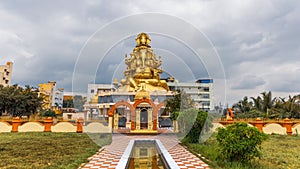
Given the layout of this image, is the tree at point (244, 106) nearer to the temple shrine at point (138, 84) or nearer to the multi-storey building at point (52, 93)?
the temple shrine at point (138, 84)

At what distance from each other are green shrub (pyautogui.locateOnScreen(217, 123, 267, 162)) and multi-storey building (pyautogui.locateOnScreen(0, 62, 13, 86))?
30484 mm

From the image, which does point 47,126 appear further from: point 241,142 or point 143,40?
point 143,40

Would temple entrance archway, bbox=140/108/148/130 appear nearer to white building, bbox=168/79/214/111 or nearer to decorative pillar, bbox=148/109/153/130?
decorative pillar, bbox=148/109/153/130

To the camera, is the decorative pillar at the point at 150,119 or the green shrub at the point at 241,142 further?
the decorative pillar at the point at 150,119

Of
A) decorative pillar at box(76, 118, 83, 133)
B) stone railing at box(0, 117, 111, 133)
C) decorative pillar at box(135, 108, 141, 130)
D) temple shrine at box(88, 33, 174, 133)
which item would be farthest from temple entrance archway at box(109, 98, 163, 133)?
decorative pillar at box(76, 118, 83, 133)

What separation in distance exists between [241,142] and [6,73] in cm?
3194

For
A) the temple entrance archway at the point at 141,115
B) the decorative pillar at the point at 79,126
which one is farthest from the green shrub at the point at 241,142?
the decorative pillar at the point at 79,126

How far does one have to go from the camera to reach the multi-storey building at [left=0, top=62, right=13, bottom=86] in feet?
93.9

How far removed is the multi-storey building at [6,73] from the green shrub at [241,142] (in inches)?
1200

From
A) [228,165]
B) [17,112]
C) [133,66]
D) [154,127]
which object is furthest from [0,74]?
[228,165]

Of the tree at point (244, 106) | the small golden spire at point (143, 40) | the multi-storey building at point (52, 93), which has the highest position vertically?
the small golden spire at point (143, 40)

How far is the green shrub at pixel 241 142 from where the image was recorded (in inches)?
173

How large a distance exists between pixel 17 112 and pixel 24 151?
12128mm

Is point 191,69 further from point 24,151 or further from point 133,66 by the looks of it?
point 133,66
